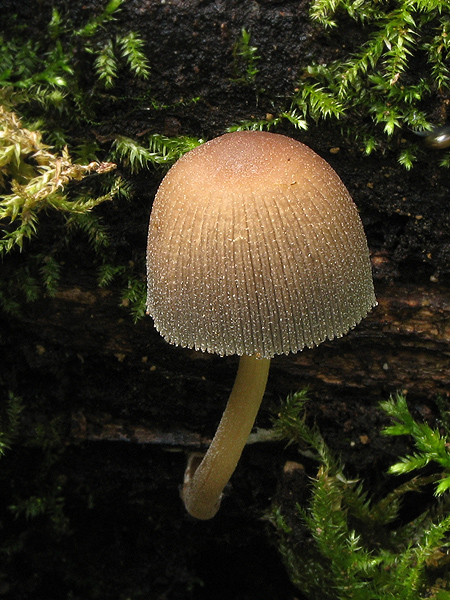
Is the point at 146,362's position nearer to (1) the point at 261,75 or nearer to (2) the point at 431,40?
(1) the point at 261,75

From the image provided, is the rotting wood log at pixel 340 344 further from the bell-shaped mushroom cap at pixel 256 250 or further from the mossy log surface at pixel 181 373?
the bell-shaped mushroom cap at pixel 256 250

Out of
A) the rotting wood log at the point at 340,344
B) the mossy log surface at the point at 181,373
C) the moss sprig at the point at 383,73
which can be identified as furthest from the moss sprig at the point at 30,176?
the moss sprig at the point at 383,73

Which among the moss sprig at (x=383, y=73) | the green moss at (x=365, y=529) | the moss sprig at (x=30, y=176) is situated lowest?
the green moss at (x=365, y=529)

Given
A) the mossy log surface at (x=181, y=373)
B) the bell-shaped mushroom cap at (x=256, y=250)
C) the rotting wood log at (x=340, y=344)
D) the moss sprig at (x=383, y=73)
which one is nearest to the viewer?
the bell-shaped mushroom cap at (x=256, y=250)

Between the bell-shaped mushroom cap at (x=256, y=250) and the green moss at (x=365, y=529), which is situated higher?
the bell-shaped mushroom cap at (x=256, y=250)

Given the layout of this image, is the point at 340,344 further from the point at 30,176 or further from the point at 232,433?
the point at 30,176

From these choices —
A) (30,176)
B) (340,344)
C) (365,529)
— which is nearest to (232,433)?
(340,344)

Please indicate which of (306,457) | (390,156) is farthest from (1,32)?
(306,457)
